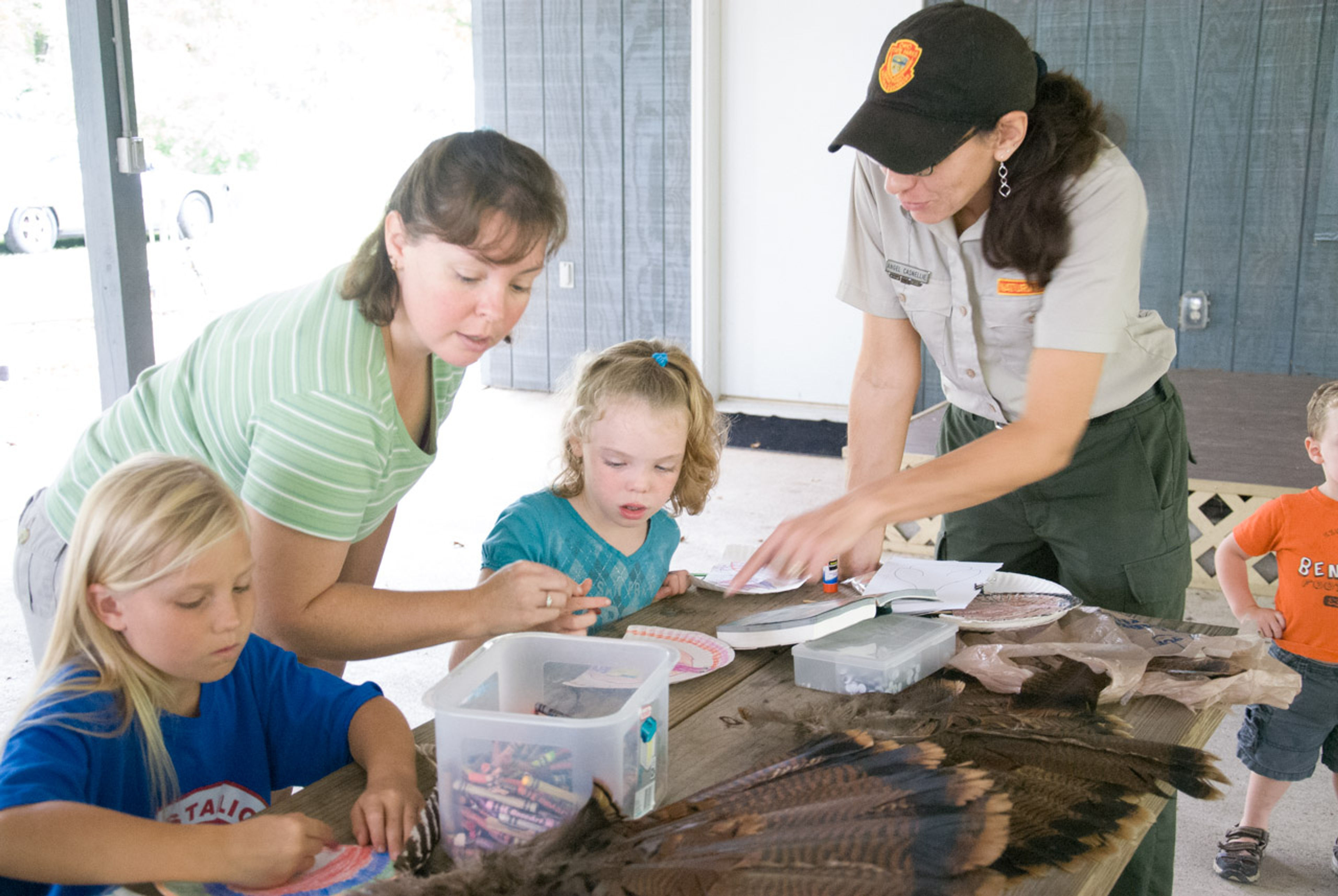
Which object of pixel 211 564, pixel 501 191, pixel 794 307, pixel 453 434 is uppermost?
pixel 501 191

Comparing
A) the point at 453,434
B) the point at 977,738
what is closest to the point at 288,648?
the point at 977,738

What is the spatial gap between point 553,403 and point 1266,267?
359 centimetres

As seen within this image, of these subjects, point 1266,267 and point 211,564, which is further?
point 1266,267

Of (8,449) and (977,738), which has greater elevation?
(977,738)

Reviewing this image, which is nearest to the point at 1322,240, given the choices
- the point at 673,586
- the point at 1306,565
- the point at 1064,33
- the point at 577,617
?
the point at 1064,33

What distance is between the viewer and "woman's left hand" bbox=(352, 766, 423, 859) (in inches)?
39.0

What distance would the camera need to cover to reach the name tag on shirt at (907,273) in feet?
5.86

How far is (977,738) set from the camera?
1049mm

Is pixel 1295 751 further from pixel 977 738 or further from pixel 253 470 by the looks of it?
pixel 253 470

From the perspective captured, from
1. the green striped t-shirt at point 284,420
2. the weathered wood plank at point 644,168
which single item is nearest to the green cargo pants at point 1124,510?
the green striped t-shirt at point 284,420

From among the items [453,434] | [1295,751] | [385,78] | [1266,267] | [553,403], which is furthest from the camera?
[385,78]

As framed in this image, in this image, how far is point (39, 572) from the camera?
4.60 ft

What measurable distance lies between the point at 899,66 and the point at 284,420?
0.89 metres

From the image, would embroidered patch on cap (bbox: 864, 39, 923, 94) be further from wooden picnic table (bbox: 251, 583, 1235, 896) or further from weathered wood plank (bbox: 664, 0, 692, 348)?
weathered wood plank (bbox: 664, 0, 692, 348)
